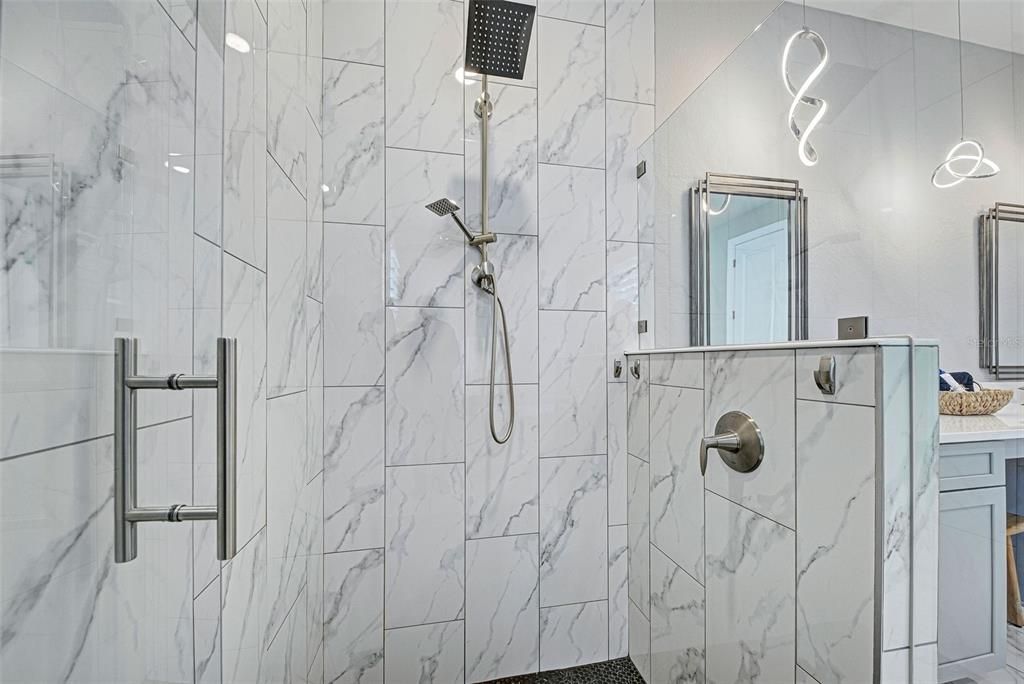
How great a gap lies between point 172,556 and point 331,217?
1201 mm

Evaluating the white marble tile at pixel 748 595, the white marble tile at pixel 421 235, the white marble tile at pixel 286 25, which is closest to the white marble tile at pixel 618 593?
the white marble tile at pixel 748 595

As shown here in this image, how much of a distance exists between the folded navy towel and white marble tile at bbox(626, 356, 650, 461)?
2.91ft

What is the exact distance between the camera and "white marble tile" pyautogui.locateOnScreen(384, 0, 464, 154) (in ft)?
5.43

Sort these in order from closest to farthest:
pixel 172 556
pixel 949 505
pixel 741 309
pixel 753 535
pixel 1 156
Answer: pixel 1 156
pixel 172 556
pixel 949 505
pixel 753 535
pixel 741 309

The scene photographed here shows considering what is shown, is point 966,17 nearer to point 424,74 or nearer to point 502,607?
point 424,74

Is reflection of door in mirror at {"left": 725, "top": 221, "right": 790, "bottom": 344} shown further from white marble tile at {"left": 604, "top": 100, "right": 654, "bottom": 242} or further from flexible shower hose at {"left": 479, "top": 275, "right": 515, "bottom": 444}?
flexible shower hose at {"left": 479, "top": 275, "right": 515, "bottom": 444}

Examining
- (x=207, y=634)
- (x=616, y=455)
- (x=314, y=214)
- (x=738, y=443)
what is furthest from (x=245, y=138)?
(x=616, y=455)

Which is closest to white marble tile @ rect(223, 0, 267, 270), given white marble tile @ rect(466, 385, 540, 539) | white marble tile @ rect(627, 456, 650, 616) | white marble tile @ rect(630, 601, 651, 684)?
white marble tile @ rect(466, 385, 540, 539)

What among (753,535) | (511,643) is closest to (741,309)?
(753,535)

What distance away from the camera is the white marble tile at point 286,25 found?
1.09 m

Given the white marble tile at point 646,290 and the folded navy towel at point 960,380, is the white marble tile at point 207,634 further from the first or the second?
the white marble tile at point 646,290

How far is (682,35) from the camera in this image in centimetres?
175

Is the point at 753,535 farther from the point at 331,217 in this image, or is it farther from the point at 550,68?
the point at 550,68

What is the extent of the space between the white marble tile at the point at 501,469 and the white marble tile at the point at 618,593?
31 cm
